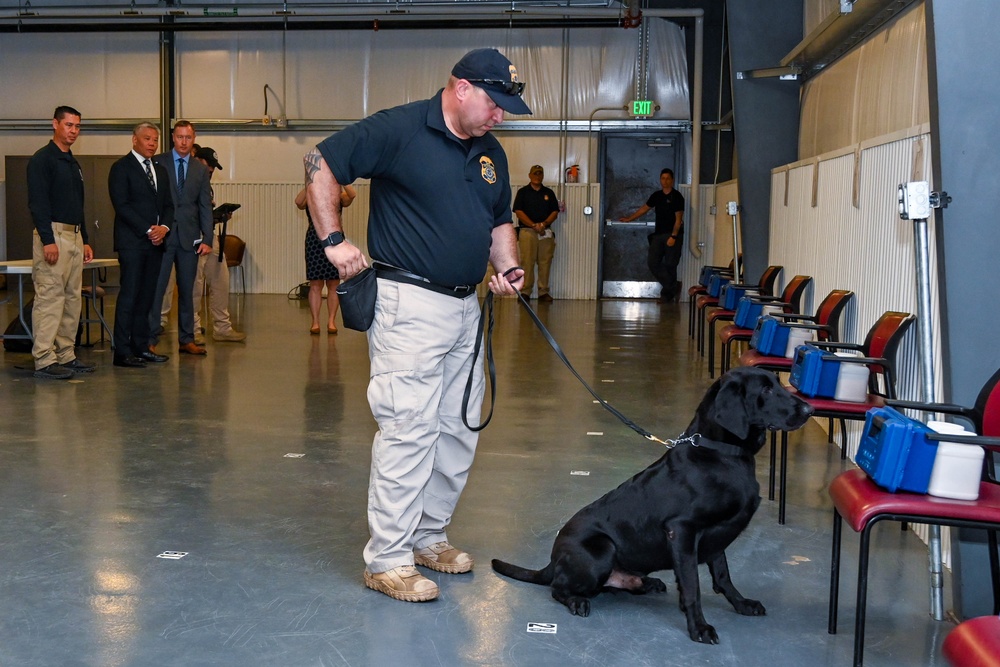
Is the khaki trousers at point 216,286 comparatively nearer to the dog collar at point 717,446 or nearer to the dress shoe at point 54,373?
the dress shoe at point 54,373

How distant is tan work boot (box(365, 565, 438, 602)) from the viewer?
9.43 feet

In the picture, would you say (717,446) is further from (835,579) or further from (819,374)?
(819,374)

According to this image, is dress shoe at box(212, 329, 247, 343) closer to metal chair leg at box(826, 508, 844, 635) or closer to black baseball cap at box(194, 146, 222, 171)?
black baseball cap at box(194, 146, 222, 171)

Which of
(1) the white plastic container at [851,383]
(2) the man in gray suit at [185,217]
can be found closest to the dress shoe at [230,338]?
(2) the man in gray suit at [185,217]

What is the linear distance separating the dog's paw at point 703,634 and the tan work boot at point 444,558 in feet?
2.58

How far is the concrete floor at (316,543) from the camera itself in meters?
2.60

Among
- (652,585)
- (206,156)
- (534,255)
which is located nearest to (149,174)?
(206,156)

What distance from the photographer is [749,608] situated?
2.82 metres

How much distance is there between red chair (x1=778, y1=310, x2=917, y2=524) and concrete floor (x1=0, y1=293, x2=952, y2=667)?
0.36 m

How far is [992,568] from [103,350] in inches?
267

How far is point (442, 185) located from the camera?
2895 millimetres

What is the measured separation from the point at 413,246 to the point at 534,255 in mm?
10335

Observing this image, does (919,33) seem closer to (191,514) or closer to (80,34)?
(191,514)

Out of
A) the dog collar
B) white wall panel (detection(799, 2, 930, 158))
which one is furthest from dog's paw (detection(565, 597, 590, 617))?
white wall panel (detection(799, 2, 930, 158))
